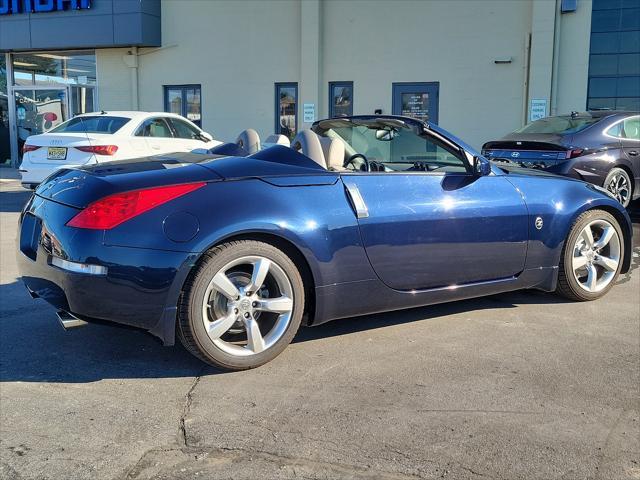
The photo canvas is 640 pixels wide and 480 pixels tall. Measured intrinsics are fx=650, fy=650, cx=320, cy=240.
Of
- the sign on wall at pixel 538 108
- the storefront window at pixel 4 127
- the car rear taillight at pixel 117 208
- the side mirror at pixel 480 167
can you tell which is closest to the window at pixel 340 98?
the sign on wall at pixel 538 108

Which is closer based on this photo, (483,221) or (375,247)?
(375,247)

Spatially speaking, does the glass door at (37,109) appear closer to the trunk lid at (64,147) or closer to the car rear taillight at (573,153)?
the trunk lid at (64,147)

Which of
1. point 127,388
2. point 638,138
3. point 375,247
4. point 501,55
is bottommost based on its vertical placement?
point 127,388

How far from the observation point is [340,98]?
634 inches

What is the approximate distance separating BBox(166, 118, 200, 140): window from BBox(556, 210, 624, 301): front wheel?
8.41 metres

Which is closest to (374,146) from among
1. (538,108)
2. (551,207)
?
(551,207)

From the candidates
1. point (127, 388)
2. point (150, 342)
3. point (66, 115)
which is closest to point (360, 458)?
point (127, 388)

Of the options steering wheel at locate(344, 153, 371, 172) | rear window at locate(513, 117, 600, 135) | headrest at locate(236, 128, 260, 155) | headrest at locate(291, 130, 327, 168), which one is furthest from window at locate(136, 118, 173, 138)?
headrest at locate(291, 130, 327, 168)

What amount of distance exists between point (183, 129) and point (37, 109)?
9.23 m

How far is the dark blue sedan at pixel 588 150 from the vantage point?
332 inches

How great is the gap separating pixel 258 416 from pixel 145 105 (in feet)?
51.8

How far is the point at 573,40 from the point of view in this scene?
553 inches

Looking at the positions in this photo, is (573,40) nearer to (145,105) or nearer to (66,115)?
(145,105)

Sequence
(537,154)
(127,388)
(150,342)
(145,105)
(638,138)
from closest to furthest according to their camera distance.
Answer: (127,388)
(150,342)
(537,154)
(638,138)
(145,105)
